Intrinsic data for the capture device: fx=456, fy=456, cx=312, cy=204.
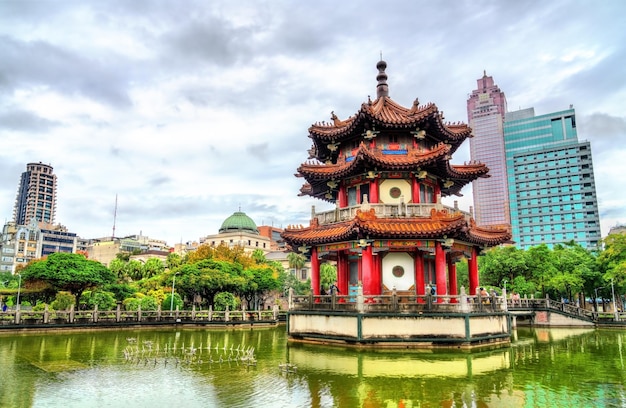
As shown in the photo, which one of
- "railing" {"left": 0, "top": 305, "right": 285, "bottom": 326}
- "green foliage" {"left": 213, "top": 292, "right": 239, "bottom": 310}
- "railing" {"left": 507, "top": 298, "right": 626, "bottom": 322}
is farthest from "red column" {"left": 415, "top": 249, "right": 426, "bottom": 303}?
"green foliage" {"left": 213, "top": 292, "right": 239, "bottom": 310}

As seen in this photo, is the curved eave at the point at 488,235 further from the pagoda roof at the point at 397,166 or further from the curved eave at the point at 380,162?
the curved eave at the point at 380,162

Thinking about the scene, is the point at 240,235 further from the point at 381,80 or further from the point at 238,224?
the point at 381,80

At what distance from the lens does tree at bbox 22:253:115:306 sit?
4116 cm

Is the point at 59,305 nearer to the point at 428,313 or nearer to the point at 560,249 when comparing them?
the point at 428,313

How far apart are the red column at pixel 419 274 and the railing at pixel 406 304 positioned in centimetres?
117

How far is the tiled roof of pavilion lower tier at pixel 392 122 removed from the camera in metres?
26.9

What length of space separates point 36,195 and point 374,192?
661ft

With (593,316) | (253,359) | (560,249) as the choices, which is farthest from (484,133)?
(253,359)

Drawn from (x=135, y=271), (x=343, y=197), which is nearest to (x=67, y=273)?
(x=343, y=197)

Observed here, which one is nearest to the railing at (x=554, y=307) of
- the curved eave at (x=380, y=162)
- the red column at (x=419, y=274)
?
the red column at (x=419, y=274)

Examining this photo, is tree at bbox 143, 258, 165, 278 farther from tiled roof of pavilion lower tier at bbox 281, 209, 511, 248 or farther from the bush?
tiled roof of pavilion lower tier at bbox 281, 209, 511, 248

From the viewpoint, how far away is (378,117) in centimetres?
2698

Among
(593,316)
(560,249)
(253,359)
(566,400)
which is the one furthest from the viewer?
(560,249)

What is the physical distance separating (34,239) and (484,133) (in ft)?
546
